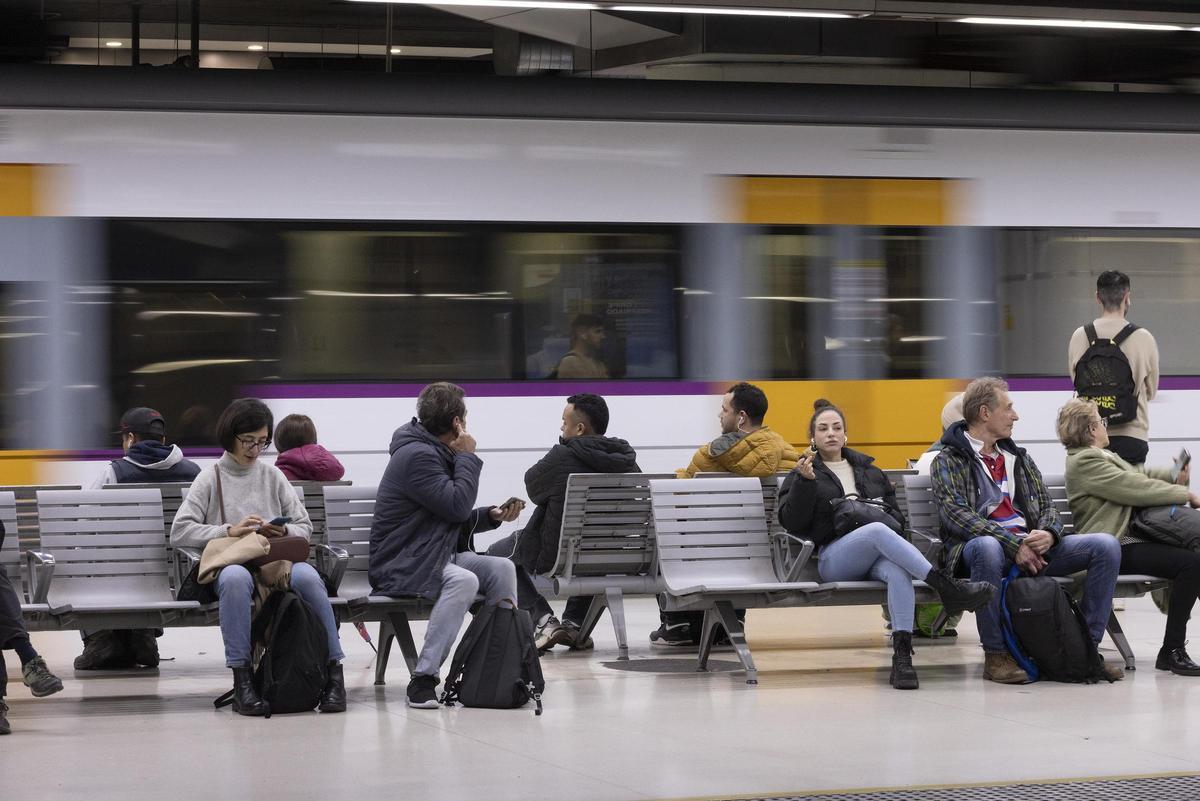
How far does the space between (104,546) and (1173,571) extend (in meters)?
5.22

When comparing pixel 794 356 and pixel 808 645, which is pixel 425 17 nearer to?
pixel 794 356

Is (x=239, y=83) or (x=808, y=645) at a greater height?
(x=239, y=83)

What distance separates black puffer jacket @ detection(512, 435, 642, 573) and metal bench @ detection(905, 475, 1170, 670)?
4.96ft

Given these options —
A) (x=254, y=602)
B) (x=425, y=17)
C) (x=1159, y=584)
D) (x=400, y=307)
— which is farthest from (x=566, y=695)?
(x=425, y=17)

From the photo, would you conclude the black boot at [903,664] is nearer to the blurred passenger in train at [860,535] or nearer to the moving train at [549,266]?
the blurred passenger in train at [860,535]

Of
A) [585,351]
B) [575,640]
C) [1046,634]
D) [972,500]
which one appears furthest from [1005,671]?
[585,351]

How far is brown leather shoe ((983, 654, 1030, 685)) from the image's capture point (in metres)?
7.95

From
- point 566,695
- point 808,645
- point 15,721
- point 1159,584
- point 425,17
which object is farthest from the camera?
point 425,17

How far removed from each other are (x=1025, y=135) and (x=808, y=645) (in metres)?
4.48

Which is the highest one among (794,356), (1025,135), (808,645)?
(1025,135)

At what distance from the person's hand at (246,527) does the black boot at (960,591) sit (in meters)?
3.12

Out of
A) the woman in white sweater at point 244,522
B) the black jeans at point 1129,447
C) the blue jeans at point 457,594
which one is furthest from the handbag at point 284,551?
the black jeans at point 1129,447

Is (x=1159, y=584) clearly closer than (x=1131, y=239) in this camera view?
Yes

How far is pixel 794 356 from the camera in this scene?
11.5m
